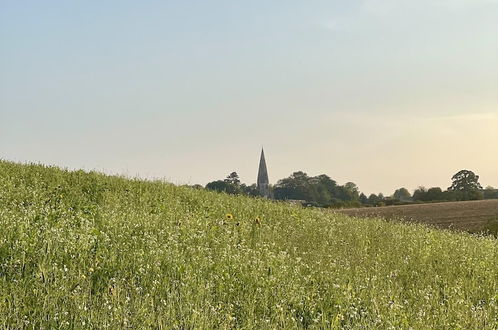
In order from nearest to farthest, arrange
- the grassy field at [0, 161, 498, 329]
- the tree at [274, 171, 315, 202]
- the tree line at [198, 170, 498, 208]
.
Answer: the grassy field at [0, 161, 498, 329], the tree line at [198, 170, 498, 208], the tree at [274, 171, 315, 202]

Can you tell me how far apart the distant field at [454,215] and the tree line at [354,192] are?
885cm

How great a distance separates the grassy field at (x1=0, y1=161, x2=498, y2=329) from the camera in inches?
229

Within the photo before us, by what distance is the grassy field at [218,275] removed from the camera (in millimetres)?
5805

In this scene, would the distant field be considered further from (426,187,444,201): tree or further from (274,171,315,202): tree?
(274,171,315,202): tree

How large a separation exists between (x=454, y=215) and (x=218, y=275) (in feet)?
75.1

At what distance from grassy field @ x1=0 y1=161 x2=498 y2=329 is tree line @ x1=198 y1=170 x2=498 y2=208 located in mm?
28383

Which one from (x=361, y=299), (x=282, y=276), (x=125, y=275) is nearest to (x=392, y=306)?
(x=361, y=299)

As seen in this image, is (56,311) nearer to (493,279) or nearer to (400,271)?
(400,271)

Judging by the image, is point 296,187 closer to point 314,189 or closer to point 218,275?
point 314,189

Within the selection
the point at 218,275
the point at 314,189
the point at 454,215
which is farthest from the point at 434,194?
the point at 218,275

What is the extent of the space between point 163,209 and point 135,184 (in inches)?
138

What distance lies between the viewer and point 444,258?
11156 millimetres

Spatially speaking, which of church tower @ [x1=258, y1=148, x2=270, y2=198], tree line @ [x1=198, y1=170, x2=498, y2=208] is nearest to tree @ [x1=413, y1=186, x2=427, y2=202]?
tree line @ [x1=198, y1=170, x2=498, y2=208]

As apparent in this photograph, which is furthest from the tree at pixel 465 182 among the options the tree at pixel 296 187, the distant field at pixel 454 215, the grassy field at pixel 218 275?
the grassy field at pixel 218 275
